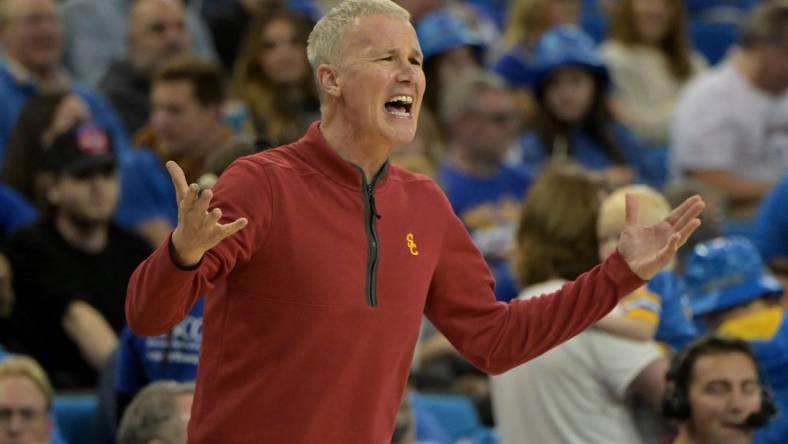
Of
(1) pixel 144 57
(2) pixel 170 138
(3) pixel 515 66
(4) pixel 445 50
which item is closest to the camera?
(2) pixel 170 138

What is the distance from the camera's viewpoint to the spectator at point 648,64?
883cm

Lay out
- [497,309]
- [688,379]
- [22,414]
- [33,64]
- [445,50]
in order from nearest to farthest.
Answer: [497,309]
[688,379]
[22,414]
[33,64]
[445,50]

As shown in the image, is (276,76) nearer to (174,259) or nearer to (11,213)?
(11,213)

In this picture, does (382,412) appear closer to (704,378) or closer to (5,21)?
(704,378)

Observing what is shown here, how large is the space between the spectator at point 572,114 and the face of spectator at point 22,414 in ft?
11.9

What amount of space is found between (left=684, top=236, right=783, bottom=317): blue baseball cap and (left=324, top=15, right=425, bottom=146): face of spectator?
2091 millimetres

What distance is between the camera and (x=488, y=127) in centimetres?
729

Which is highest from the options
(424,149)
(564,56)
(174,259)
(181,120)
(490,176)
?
(174,259)

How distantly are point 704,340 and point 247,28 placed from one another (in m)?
4.79

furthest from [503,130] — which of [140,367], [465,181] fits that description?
[140,367]

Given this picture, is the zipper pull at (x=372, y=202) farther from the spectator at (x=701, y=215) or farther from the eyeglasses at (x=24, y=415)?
the spectator at (x=701, y=215)

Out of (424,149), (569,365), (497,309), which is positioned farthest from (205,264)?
(424,149)

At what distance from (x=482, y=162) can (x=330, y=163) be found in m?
4.07

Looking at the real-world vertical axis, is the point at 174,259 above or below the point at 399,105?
below
